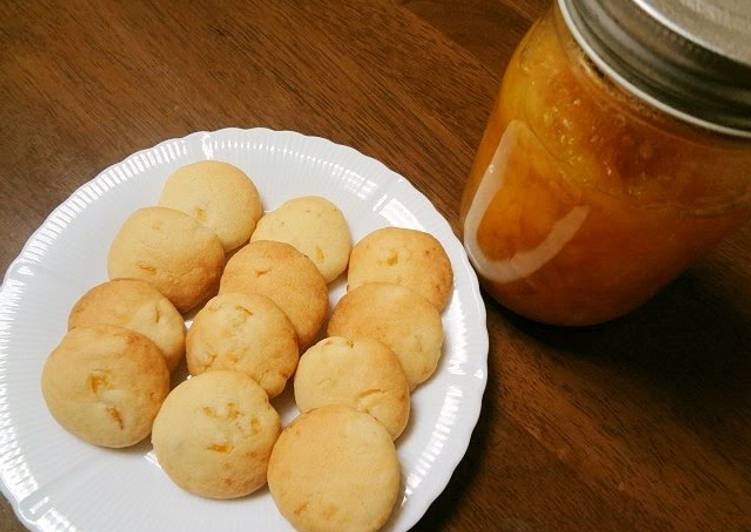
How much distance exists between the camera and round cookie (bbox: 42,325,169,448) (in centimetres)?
62

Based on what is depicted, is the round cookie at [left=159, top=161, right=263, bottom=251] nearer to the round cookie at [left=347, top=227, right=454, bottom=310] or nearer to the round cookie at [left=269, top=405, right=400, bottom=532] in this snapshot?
the round cookie at [left=347, top=227, right=454, bottom=310]

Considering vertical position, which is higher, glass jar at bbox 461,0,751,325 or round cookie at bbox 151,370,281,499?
glass jar at bbox 461,0,751,325

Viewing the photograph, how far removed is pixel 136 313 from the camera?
2.18ft

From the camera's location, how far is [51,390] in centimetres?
63

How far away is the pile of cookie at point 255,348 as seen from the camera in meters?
0.60

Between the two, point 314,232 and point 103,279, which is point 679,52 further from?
point 103,279

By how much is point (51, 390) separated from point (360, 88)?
0.61 m

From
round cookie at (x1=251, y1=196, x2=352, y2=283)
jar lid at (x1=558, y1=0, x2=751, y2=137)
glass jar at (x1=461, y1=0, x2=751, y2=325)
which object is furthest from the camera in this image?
round cookie at (x1=251, y1=196, x2=352, y2=283)

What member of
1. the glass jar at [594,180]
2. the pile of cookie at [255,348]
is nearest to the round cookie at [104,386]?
the pile of cookie at [255,348]

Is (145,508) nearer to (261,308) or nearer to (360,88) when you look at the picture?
(261,308)

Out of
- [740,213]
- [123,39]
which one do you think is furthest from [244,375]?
[123,39]

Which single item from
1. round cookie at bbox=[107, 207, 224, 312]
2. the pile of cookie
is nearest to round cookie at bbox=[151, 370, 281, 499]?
the pile of cookie

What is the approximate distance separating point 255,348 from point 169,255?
5.8 inches

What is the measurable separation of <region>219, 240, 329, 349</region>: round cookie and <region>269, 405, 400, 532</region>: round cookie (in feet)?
0.40
